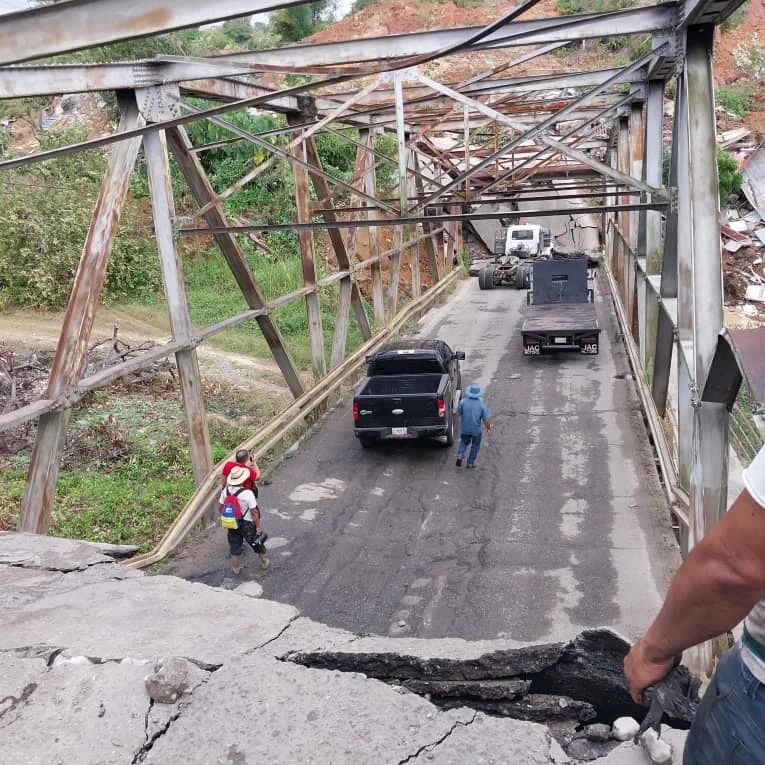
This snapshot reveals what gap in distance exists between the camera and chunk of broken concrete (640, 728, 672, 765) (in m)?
2.97

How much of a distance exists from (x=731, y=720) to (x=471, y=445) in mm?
10513

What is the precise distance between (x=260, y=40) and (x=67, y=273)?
41.0 meters

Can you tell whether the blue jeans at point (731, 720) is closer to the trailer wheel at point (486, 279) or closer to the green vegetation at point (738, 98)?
the trailer wheel at point (486, 279)

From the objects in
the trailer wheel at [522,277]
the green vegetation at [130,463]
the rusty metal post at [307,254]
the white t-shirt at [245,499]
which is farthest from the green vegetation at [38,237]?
the white t-shirt at [245,499]

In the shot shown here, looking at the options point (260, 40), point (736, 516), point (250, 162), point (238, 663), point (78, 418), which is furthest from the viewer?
point (260, 40)

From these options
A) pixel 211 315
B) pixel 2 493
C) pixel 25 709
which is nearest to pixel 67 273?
pixel 211 315

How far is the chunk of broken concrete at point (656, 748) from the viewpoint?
2.97m

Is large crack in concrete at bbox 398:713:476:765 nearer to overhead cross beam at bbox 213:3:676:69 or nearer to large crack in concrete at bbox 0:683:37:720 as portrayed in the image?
large crack in concrete at bbox 0:683:37:720

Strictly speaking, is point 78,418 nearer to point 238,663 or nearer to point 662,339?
point 662,339

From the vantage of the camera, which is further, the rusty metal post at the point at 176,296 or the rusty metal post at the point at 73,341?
the rusty metal post at the point at 176,296

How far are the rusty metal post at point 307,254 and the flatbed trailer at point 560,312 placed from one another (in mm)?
5991

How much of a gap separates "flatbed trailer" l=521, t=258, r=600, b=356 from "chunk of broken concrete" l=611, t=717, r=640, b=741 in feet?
52.7

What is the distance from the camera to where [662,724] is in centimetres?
324

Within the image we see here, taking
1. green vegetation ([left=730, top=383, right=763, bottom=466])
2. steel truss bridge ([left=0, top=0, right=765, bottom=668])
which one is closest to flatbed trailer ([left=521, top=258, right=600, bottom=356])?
steel truss bridge ([left=0, top=0, right=765, bottom=668])
